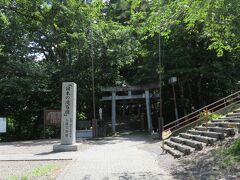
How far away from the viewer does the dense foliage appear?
2442cm

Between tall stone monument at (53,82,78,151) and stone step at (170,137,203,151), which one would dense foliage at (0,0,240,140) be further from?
stone step at (170,137,203,151)

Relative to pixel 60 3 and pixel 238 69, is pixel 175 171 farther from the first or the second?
pixel 60 3

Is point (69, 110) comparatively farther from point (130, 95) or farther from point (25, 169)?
point (130, 95)

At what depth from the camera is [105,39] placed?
25844 millimetres

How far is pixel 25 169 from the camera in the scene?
10172mm

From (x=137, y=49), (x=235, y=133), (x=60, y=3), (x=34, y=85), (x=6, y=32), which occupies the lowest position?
(x=235, y=133)

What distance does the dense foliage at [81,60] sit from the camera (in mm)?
24422

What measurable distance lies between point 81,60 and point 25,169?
1691 cm

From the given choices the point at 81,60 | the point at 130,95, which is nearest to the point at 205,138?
the point at 130,95

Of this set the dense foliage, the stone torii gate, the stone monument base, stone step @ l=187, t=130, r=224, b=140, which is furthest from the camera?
the stone torii gate

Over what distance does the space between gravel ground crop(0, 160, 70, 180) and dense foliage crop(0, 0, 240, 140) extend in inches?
526

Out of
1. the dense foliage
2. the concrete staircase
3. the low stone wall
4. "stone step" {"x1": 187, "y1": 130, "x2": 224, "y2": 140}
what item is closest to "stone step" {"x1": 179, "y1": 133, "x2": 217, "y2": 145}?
the concrete staircase

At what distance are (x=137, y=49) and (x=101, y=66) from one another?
9.94ft

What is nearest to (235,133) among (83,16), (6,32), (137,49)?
(137,49)
